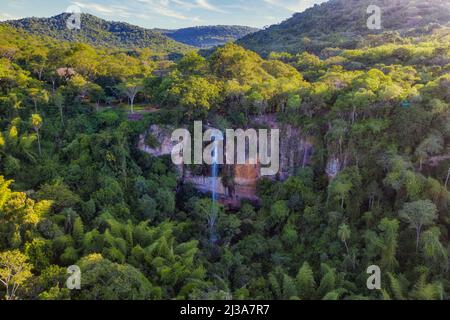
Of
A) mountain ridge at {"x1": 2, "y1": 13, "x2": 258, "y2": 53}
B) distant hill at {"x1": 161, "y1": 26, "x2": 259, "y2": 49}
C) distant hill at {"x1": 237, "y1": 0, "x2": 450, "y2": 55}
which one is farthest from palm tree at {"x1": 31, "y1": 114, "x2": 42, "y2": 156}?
distant hill at {"x1": 161, "y1": 26, "x2": 259, "y2": 49}

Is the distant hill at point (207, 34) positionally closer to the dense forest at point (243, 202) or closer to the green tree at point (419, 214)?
the dense forest at point (243, 202)

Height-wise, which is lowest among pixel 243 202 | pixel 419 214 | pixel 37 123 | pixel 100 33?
pixel 243 202

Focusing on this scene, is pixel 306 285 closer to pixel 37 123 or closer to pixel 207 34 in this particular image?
pixel 37 123

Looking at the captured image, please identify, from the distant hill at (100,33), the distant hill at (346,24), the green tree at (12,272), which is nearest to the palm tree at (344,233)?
the green tree at (12,272)

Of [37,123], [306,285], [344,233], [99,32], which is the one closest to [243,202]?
[344,233]

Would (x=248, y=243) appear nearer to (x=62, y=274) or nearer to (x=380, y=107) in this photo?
(x=62, y=274)

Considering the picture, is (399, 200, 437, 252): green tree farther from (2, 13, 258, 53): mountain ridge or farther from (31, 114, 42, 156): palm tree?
(2, 13, 258, 53): mountain ridge
